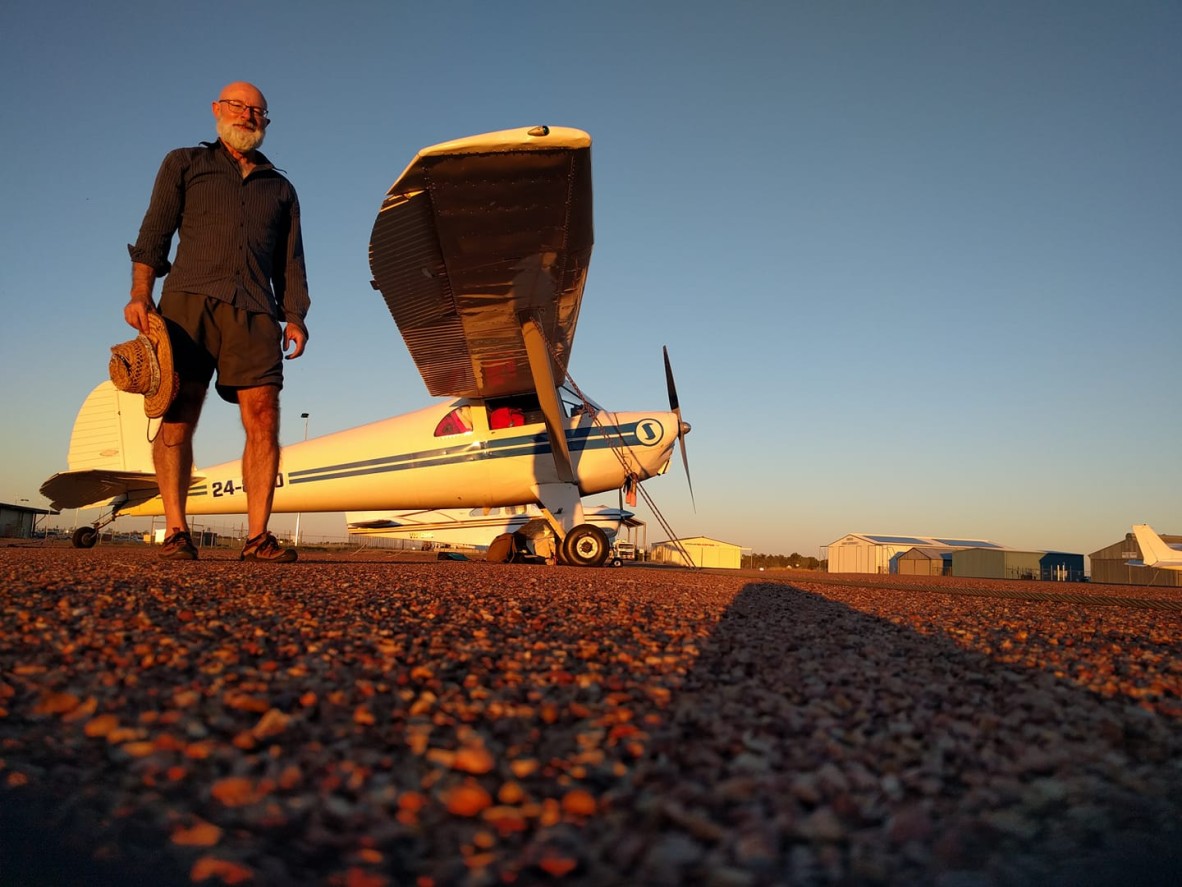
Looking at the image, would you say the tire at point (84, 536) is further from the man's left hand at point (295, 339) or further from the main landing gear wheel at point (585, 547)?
the man's left hand at point (295, 339)

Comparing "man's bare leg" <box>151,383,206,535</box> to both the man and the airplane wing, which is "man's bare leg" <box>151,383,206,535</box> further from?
the airplane wing

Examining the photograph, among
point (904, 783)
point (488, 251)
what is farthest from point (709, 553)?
point (904, 783)

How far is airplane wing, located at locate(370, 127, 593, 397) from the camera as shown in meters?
5.09

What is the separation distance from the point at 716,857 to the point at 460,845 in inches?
11.1

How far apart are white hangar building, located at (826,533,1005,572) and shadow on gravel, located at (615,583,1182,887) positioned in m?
40.8

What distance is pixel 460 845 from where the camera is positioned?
76 cm

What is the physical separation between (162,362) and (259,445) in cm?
68

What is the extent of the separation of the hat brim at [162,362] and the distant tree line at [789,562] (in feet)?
133

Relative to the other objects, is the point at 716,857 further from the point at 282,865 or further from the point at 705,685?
the point at 705,685

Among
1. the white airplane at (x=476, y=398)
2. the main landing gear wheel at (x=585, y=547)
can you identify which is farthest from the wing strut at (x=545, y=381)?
the main landing gear wheel at (x=585, y=547)

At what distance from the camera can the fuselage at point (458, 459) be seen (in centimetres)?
921

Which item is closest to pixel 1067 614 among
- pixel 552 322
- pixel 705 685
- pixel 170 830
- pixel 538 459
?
pixel 705 685

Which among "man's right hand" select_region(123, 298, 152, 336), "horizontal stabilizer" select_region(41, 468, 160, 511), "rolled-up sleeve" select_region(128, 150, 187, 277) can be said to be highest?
"rolled-up sleeve" select_region(128, 150, 187, 277)

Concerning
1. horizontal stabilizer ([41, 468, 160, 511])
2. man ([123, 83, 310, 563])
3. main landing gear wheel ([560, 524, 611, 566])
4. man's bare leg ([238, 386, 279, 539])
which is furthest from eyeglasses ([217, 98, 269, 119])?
horizontal stabilizer ([41, 468, 160, 511])
